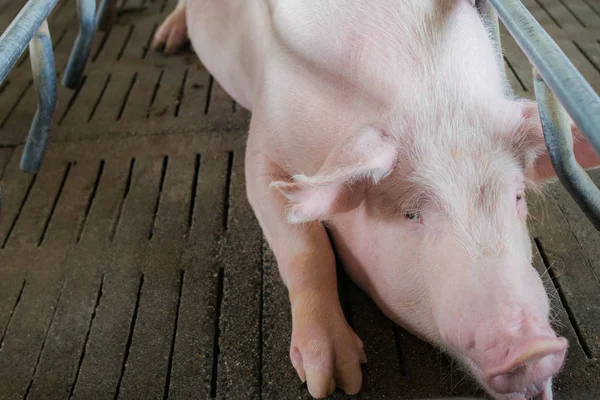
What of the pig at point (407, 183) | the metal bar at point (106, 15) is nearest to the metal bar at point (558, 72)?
the pig at point (407, 183)

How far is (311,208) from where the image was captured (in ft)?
4.31

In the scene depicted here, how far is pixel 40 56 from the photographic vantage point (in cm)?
197

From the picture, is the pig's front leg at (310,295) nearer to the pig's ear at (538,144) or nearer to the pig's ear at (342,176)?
the pig's ear at (342,176)

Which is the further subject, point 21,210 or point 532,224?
point 21,210

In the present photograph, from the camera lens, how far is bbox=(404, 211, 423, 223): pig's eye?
4.41ft

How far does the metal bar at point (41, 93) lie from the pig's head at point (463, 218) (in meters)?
1.20

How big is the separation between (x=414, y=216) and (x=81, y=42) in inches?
80.3

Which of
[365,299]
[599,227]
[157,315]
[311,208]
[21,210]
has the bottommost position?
[21,210]

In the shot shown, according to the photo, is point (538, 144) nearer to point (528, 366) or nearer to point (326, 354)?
point (528, 366)

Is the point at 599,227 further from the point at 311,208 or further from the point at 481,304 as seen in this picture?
the point at 311,208

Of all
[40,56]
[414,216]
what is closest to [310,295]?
[414,216]

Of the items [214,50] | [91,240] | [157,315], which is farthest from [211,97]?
[157,315]

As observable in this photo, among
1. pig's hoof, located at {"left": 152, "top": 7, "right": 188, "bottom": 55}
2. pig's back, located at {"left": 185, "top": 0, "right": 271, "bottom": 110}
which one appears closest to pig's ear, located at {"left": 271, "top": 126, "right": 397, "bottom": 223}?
pig's back, located at {"left": 185, "top": 0, "right": 271, "bottom": 110}

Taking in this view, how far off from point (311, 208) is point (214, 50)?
1590mm
